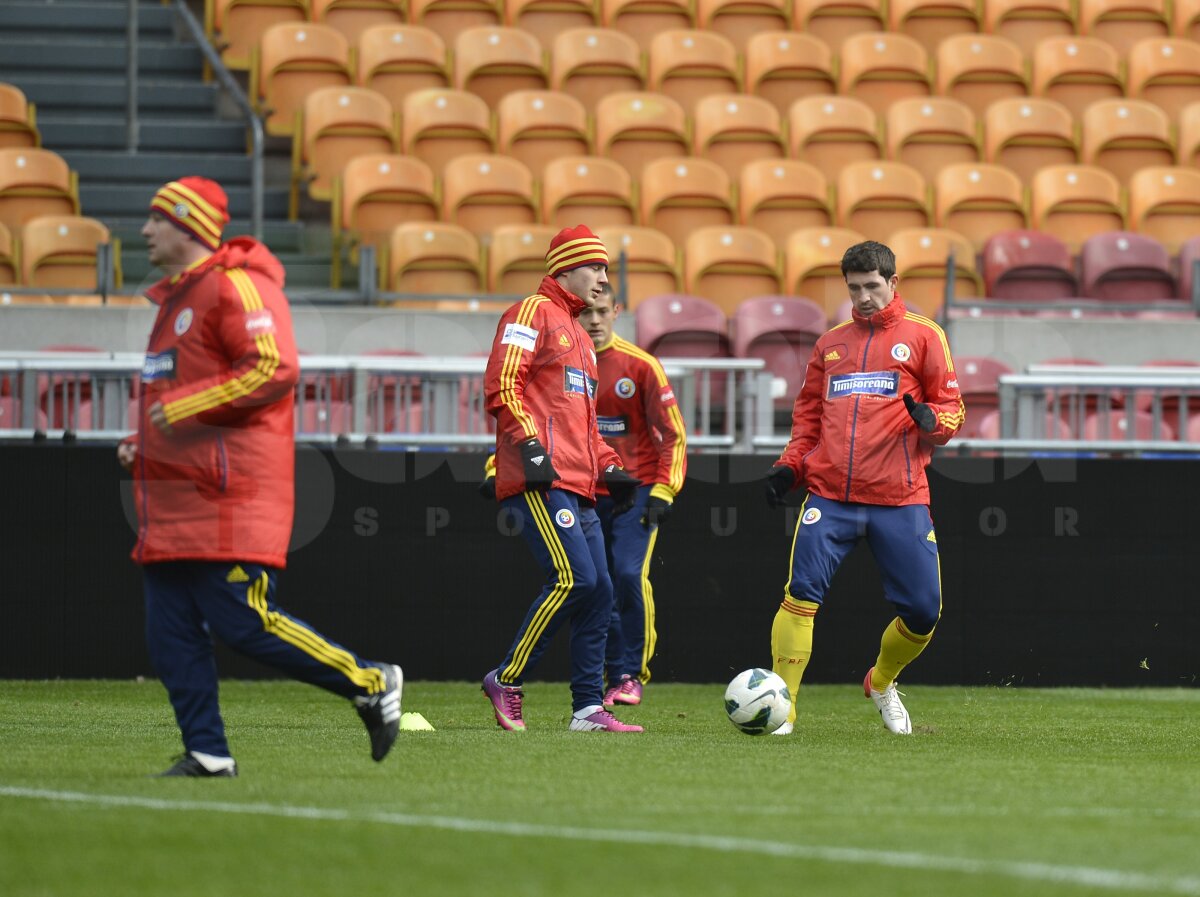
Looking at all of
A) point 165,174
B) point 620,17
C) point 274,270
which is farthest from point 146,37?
point 274,270

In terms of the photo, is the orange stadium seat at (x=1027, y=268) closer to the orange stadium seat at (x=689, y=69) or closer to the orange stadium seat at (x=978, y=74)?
the orange stadium seat at (x=978, y=74)

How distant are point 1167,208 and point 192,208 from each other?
39.8ft

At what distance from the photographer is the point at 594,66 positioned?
1738 centimetres

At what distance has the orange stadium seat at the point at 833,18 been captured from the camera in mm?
18406

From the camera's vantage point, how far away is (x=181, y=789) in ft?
18.2

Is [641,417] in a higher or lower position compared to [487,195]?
lower

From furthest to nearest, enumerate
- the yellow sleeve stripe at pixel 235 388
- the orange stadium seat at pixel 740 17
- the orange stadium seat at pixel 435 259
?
the orange stadium seat at pixel 740 17
the orange stadium seat at pixel 435 259
the yellow sleeve stripe at pixel 235 388

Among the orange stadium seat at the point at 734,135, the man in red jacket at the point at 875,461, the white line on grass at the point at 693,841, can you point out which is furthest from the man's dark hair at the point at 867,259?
the orange stadium seat at the point at 734,135

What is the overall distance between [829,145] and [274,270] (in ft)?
37.7

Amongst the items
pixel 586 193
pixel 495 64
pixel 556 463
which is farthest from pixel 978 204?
pixel 556 463

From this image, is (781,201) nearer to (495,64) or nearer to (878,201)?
(878,201)

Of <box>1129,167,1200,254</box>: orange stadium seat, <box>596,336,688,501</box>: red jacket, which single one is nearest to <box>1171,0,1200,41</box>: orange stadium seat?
<box>1129,167,1200,254</box>: orange stadium seat

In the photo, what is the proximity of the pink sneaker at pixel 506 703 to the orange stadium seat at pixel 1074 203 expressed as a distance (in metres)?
9.57

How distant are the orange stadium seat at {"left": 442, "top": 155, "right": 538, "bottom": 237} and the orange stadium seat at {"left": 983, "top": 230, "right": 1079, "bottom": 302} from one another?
145 inches
